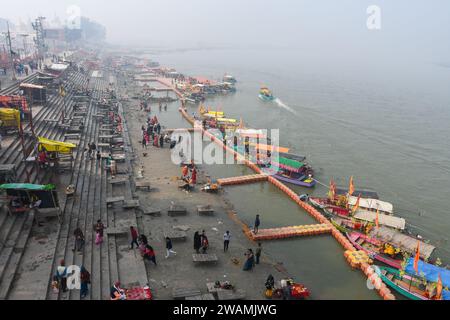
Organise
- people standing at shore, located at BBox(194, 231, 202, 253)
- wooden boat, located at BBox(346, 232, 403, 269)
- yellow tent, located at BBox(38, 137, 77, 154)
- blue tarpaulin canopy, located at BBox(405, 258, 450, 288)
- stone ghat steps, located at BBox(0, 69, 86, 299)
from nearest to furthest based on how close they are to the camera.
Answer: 1. stone ghat steps, located at BBox(0, 69, 86, 299)
2. blue tarpaulin canopy, located at BBox(405, 258, 450, 288)
3. people standing at shore, located at BBox(194, 231, 202, 253)
4. wooden boat, located at BBox(346, 232, 403, 269)
5. yellow tent, located at BBox(38, 137, 77, 154)

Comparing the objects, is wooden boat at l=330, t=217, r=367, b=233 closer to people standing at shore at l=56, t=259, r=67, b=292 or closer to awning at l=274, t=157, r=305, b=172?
awning at l=274, t=157, r=305, b=172

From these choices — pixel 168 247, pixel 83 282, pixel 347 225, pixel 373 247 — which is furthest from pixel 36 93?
pixel 373 247

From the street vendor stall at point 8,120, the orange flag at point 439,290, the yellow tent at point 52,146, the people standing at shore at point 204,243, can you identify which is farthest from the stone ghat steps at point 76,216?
the orange flag at point 439,290

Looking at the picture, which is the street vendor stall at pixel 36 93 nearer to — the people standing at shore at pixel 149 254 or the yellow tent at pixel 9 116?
the yellow tent at pixel 9 116

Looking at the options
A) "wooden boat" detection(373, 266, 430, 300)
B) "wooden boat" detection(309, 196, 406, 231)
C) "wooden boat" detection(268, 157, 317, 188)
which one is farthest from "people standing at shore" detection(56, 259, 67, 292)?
"wooden boat" detection(268, 157, 317, 188)

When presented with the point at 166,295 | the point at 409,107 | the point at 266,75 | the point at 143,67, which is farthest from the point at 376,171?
the point at 143,67
